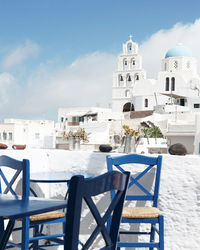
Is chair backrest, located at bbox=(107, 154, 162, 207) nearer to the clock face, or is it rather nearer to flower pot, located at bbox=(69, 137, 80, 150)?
flower pot, located at bbox=(69, 137, 80, 150)

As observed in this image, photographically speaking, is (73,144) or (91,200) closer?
(91,200)

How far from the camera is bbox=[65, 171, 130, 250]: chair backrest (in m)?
1.59

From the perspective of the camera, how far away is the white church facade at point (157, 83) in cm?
3962

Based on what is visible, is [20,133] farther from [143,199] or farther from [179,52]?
[143,199]

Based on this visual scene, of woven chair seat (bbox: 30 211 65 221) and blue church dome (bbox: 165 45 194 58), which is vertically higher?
blue church dome (bbox: 165 45 194 58)

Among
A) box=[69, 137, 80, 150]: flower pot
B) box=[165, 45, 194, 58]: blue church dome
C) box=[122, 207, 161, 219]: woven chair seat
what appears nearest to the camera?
box=[122, 207, 161, 219]: woven chair seat

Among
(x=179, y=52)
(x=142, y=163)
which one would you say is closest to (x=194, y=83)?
(x=179, y=52)

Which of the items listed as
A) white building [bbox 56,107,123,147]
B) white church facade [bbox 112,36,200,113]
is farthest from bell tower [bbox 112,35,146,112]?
white building [bbox 56,107,123,147]

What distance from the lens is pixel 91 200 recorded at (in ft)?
5.59

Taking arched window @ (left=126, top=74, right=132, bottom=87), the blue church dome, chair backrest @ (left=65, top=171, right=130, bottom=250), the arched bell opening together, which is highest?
the blue church dome

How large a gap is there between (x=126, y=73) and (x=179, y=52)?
706 centimetres

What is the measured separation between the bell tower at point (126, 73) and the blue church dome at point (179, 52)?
428 centimetres

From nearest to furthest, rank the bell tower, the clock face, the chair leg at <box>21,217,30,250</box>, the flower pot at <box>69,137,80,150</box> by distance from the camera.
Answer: the chair leg at <box>21,217,30,250</box> < the flower pot at <box>69,137,80,150</box> < the clock face < the bell tower

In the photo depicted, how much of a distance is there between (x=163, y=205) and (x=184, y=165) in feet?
1.46
